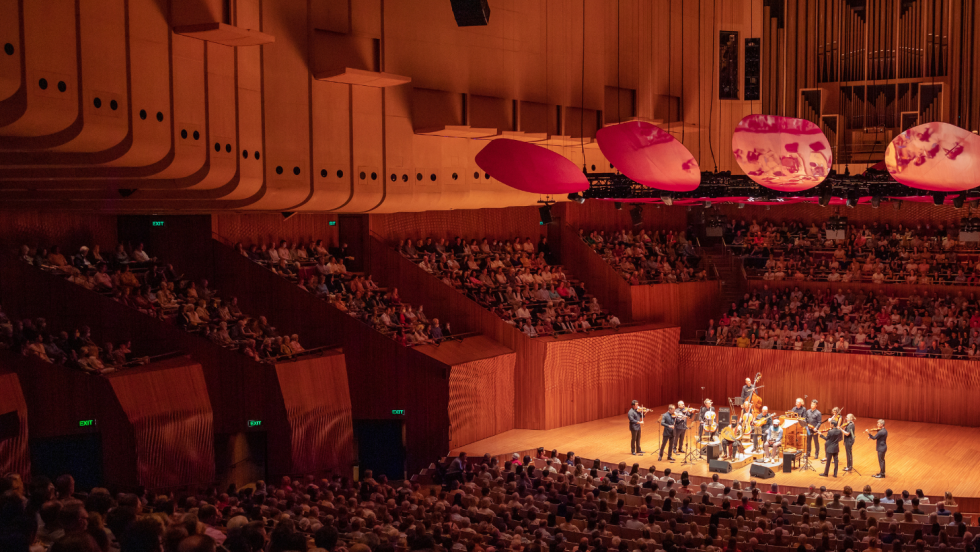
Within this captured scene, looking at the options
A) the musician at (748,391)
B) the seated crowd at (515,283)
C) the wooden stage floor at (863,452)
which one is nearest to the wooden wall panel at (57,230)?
the seated crowd at (515,283)

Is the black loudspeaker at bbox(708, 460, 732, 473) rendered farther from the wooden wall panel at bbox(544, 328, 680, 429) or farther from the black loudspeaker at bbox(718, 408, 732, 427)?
the wooden wall panel at bbox(544, 328, 680, 429)

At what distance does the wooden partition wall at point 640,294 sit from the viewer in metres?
19.5

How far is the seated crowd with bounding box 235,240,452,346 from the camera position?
15.3m

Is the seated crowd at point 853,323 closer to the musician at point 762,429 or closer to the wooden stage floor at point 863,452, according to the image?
the wooden stage floor at point 863,452

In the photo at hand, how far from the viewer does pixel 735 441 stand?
14219mm

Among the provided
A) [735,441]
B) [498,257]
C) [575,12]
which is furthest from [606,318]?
[575,12]

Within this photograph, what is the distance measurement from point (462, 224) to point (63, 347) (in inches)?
365

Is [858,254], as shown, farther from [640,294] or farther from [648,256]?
[640,294]

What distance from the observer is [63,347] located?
11586 millimetres

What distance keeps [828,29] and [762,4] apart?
2.15 metres

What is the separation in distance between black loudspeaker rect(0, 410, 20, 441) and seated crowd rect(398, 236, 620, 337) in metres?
7.99

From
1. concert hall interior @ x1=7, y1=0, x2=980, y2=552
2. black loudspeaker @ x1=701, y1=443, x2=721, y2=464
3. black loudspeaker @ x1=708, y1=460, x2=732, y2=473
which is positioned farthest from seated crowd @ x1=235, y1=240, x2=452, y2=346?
black loudspeaker @ x1=708, y1=460, x2=732, y2=473

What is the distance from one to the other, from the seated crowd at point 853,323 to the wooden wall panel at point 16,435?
1294 centimetres

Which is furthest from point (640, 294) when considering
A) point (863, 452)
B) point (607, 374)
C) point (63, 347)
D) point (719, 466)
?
point (63, 347)
